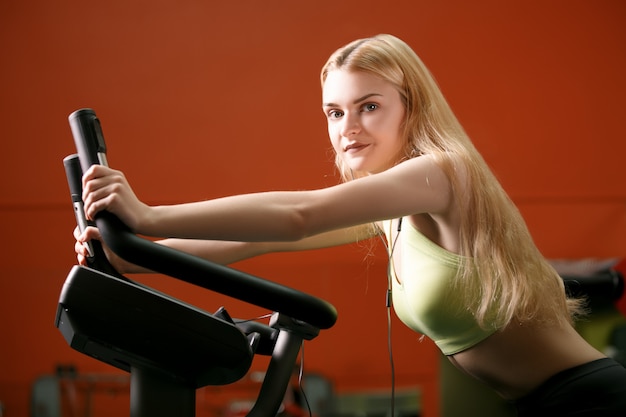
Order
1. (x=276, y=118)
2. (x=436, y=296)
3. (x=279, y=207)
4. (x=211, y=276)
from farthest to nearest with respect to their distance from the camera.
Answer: (x=276, y=118)
(x=436, y=296)
(x=279, y=207)
(x=211, y=276)

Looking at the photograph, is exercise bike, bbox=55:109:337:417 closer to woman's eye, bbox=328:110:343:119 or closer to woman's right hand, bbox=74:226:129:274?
woman's right hand, bbox=74:226:129:274

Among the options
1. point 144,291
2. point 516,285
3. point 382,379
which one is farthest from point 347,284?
point 144,291

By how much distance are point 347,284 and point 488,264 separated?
2.23 meters

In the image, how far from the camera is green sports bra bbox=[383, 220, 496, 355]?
3.84 ft

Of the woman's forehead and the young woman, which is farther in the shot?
the woman's forehead

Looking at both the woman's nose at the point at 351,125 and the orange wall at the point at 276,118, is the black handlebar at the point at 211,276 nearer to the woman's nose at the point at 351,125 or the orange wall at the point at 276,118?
the woman's nose at the point at 351,125

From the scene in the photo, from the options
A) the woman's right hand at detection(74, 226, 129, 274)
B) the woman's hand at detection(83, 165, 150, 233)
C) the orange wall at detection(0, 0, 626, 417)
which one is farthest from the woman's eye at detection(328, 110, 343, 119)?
the orange wall at detection(0, 0, 626, 417)

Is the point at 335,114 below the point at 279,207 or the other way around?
the other way around

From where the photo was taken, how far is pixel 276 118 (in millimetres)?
3607

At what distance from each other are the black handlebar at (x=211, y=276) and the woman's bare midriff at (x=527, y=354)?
507 millimetres

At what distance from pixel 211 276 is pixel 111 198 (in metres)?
0.15

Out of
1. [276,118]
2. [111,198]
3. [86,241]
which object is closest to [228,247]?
[86,241]

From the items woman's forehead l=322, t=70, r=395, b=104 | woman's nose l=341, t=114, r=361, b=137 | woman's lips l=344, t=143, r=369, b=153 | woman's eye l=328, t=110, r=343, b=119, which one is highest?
woman's forehead l=322, t=70, r=395, b=104

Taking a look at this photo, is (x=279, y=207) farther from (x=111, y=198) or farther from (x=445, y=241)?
(x=445, y=241)
